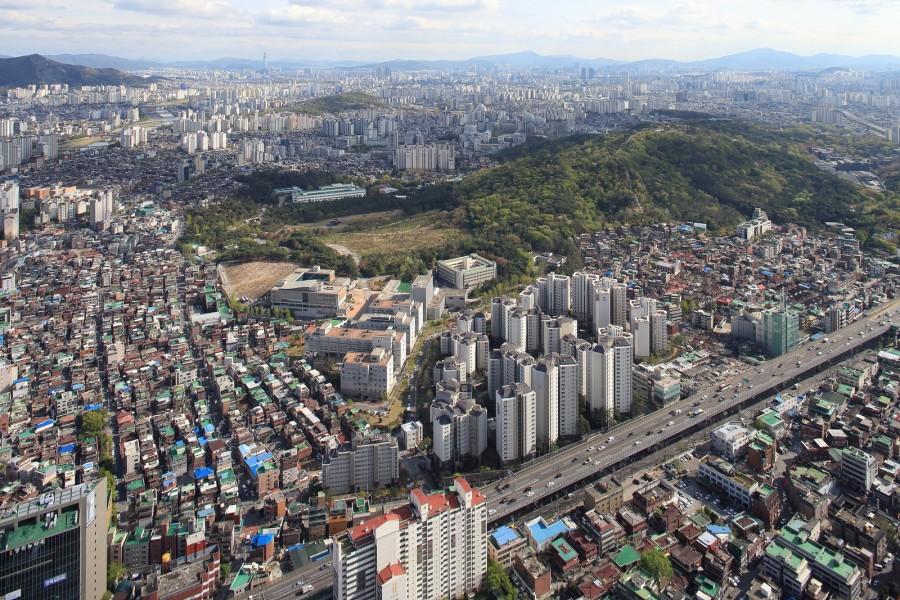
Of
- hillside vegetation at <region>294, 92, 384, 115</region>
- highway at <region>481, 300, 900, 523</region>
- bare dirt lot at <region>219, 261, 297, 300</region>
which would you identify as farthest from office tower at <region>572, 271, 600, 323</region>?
hillside vegetation at <region>294, 92, 384, 115</region>

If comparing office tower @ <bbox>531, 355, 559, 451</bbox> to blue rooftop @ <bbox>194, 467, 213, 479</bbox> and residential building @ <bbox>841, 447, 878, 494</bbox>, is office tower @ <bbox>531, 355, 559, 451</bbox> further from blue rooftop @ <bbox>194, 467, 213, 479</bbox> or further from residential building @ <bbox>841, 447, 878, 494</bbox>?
blue rooftop @ <bbox>194, 467, 213, 479</bbox>

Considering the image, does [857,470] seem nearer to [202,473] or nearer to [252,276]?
[202,473]

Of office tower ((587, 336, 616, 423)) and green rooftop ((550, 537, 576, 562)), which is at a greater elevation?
office tower ((587, 336, 616, 423))

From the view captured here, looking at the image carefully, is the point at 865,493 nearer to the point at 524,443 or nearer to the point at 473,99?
the point at 524,443

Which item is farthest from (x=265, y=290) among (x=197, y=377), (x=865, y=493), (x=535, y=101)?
(x=535, y=101)

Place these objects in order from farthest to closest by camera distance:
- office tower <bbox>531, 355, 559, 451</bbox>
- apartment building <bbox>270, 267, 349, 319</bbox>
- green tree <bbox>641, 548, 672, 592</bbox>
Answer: apartment building <bbox>270, 267, 349, 319</bbox>
office tower <bbox>531, 355, 559, 451</bbox>
green tree <bbox>641, 548, 672, 592</bbox>

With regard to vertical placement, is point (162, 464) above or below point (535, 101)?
below
